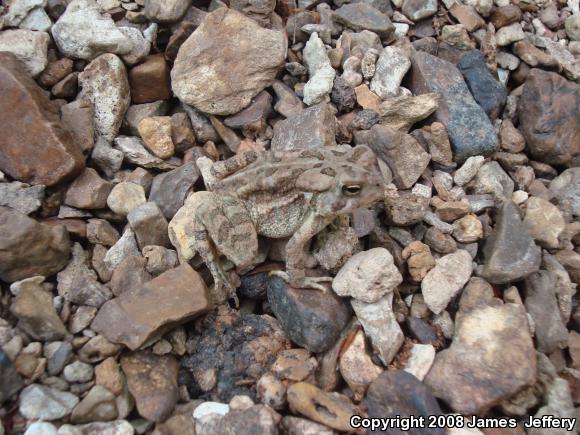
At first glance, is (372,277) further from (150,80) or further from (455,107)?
(150,80)

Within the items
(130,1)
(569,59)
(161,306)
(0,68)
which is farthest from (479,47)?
(0,68)

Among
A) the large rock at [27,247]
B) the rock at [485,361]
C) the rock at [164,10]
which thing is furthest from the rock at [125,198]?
the rock at [485,361]

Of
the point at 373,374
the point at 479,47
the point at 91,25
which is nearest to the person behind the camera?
the point at 373,374

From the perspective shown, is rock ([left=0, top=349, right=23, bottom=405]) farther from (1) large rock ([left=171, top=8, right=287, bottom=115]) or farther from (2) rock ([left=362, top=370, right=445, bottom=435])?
(1) large rock ([left=171, top=8, right=287, bottom=115])

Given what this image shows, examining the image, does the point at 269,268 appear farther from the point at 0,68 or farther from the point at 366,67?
the point at 0,68

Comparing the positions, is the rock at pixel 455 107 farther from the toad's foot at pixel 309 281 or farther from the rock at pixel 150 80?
the rock at pixel 150 80

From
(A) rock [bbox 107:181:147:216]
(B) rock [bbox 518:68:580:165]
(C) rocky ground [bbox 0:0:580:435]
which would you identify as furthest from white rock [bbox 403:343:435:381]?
(A) rock [bbox 107:181:147:216]
